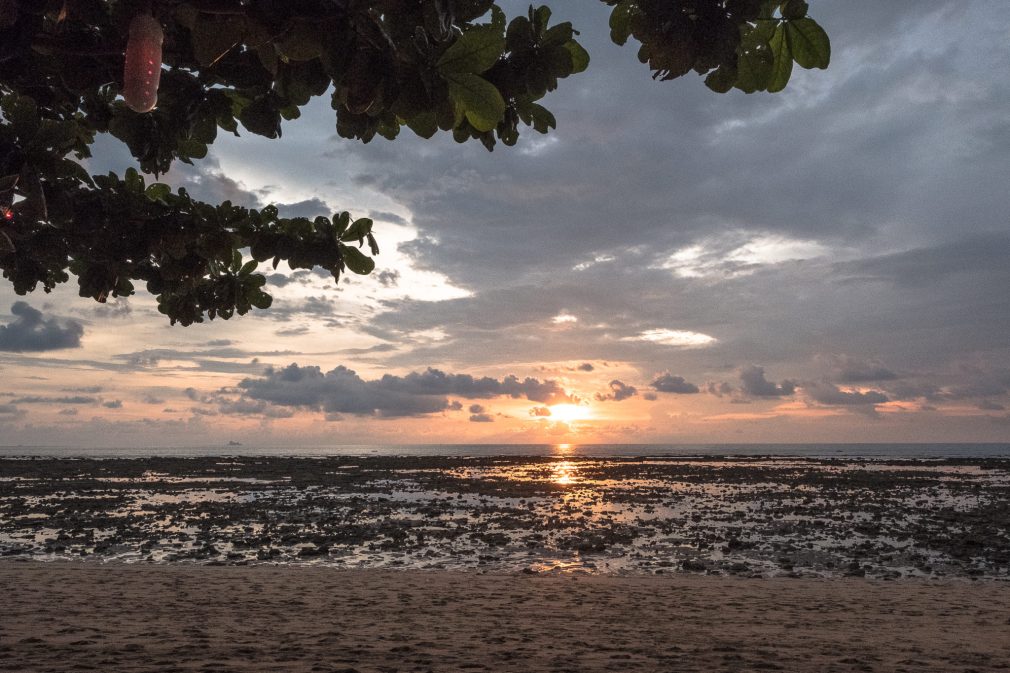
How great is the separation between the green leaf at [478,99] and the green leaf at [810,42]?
901mm

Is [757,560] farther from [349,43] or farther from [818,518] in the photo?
[349,43]

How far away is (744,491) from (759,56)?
29.0 metres

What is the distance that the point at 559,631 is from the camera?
694 centimetres

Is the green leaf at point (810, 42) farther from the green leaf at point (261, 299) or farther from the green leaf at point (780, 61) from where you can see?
the green leaf at point (261, 299)

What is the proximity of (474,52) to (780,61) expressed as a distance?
3.22 feet

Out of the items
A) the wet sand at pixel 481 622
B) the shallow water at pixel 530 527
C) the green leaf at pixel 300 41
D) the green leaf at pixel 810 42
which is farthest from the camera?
the shallow water at pixel 530 527

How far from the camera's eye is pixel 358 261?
10.6 feet

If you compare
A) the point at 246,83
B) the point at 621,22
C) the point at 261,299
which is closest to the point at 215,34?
Answer: the point at 246,83

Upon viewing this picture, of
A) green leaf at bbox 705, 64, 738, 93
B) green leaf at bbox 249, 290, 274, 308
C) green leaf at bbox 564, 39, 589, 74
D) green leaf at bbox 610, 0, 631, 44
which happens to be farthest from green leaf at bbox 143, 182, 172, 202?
green leaf at bbox 705, 64, 738, 93

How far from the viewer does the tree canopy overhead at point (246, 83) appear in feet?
5.42

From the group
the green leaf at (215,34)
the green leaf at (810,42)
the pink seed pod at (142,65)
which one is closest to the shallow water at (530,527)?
the green leaf at (810,42)

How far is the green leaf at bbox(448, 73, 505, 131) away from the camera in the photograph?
1.64 metres

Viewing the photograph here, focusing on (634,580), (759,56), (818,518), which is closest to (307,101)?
(759,56)

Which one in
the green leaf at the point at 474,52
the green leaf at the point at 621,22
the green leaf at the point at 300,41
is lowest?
the green leaf at the point at 474,52
